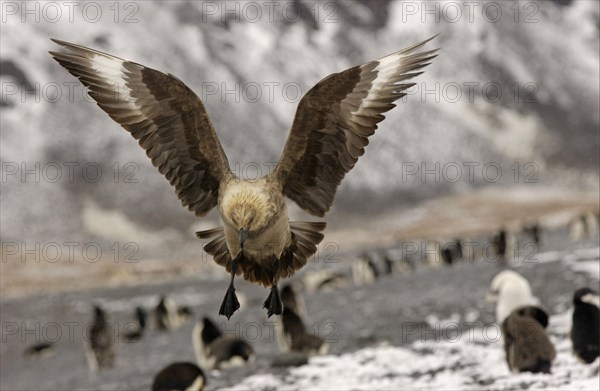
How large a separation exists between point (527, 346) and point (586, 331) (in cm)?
86

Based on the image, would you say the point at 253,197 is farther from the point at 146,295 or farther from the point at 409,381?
the point at 146,295

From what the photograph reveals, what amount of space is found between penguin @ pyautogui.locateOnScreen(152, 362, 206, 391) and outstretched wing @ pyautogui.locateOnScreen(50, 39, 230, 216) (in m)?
6.02

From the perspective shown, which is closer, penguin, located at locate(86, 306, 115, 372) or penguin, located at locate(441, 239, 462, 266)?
penguin, located at locate(86, 306, 115, 372)

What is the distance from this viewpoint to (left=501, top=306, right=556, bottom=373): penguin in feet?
34.9

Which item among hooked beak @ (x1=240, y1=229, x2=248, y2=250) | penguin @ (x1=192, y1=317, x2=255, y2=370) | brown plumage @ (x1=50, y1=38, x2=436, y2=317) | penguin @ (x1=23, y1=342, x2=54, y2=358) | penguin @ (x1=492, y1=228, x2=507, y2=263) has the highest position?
penguin @ (x1=492, y1=228, x2=507, y2=263)

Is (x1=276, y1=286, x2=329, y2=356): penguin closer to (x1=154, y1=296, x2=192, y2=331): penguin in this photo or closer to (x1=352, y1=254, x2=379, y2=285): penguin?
(x1=154, y1=296, x2=192, y2=331): penguin

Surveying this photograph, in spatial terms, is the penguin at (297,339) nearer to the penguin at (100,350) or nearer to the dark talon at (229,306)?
the penguin at (100,350)

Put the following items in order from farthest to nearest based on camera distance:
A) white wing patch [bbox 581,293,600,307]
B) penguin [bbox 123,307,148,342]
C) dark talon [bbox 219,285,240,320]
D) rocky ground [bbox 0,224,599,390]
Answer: penguin [bbox 123,307,148,342] → rocky ground [bbox 0,224,599,390] → white wing patch [bbox 581,293,600,307] → dark talon [bbox 219,285,240,320]

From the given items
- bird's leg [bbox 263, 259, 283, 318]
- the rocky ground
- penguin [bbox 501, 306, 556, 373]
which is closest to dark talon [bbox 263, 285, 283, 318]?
bird's leg [bbox 263, 259, 283, 318]

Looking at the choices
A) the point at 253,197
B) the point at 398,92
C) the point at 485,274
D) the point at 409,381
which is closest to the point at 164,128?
the point at 253,197

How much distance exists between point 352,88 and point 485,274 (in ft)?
55.9

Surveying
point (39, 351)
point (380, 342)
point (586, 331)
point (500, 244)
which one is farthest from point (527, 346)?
point (500, 244)

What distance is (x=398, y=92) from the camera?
247 inches

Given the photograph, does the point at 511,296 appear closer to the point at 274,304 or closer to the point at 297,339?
the point at 297,339
